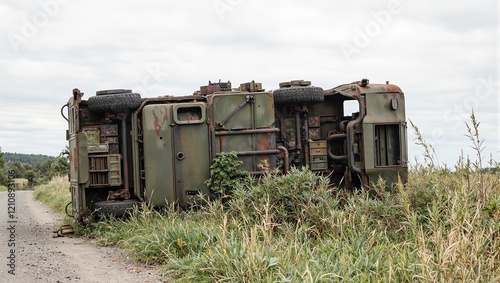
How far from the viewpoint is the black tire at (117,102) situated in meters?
13.2

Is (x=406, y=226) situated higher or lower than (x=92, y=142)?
lower

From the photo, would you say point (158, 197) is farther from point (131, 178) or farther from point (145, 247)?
point (145, 247)

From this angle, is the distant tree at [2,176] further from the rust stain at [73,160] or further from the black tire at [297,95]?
the black tire at [297,95]

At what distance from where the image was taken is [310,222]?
1010cm

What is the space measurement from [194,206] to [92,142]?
7.88 ft

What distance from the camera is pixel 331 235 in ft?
29.8

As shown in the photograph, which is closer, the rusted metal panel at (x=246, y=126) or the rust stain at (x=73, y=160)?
the rusted metal panel at (x=246, y=126)

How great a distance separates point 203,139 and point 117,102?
69.2 inches

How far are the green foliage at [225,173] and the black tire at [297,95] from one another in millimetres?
1514

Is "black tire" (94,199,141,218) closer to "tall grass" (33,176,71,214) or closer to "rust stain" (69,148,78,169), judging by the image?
"rust stain" (69,148,78,169)

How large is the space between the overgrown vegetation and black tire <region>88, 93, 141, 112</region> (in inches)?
78.8

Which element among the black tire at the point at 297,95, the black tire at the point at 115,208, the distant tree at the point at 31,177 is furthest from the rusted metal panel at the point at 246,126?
the distant tree at the point at 31,177

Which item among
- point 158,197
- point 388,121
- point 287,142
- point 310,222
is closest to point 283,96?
point 287,142

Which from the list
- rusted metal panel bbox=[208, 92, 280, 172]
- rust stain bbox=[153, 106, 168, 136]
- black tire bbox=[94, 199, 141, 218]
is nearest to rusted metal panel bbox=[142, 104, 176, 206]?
rust stain bbox=[153, 106, 168, 136]
